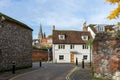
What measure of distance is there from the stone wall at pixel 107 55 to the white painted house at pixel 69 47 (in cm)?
4816

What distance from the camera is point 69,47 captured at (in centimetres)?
7150

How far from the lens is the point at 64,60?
2778 inches

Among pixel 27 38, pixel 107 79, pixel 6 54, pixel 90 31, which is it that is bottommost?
pixel 107 79

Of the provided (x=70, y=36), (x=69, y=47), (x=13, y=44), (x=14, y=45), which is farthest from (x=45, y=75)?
(x=70, y=36)

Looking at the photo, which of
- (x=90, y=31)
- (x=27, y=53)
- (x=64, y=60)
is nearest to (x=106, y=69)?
(x=27, y=53)

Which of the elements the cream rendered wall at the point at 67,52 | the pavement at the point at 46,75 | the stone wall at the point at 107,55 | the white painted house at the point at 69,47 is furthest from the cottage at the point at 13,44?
the white painted house at the point at 69,47

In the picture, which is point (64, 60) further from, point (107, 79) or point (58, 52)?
point (107, 79)

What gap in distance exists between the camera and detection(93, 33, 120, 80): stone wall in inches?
771

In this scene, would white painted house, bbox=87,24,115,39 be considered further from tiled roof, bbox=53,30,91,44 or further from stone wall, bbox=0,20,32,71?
stone wall, bbox=0,20,32,71

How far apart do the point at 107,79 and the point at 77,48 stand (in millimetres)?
51703

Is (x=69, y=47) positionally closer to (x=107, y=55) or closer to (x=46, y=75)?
(x=46, y=75)

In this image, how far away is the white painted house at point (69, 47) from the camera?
7069cm

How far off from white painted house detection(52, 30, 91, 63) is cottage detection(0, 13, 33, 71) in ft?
96.0

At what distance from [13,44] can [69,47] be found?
3870 cm
